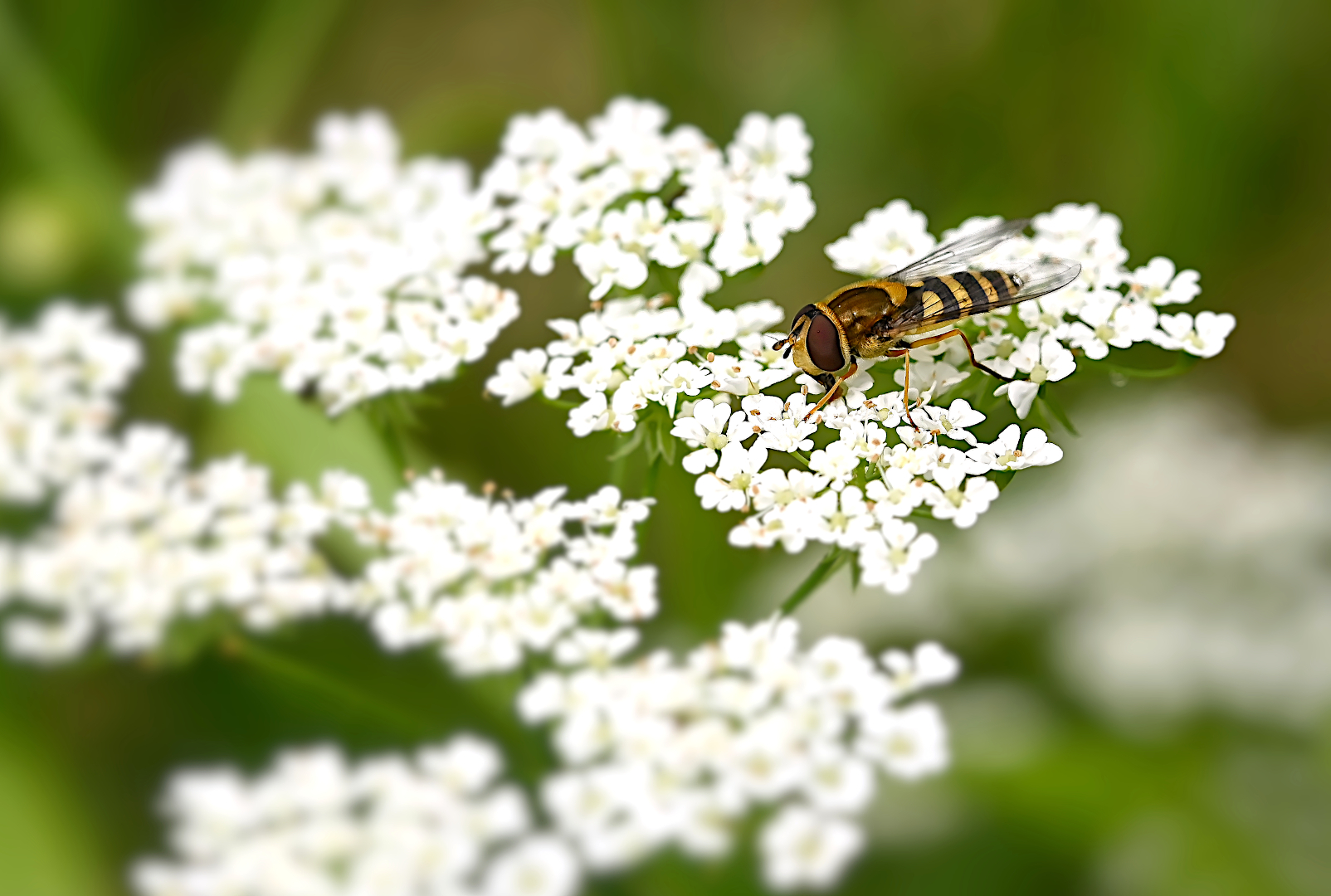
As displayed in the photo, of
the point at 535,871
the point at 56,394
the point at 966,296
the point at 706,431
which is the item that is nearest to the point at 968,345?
the point at 966,296

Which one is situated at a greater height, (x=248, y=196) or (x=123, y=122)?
(x=123, y=122)

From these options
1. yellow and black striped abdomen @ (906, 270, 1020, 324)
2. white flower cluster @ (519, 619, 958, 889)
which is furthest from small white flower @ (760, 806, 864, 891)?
yellow and black striped abdomen @ (906, 270, 1020, 324)

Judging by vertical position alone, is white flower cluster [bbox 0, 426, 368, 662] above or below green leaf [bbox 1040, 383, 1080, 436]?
above

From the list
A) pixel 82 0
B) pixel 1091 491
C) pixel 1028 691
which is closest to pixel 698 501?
pixel 1028 691

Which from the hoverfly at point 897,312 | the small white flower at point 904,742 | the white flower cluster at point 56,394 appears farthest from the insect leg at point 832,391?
the white flower cluster at point 56,394

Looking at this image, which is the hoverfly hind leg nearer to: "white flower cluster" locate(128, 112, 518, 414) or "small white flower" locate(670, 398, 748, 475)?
"small white flower" locate(670, 398, 748, 475)

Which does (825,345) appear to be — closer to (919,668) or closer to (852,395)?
(852,395)

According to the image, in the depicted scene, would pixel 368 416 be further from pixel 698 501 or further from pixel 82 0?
pixel 82 0
